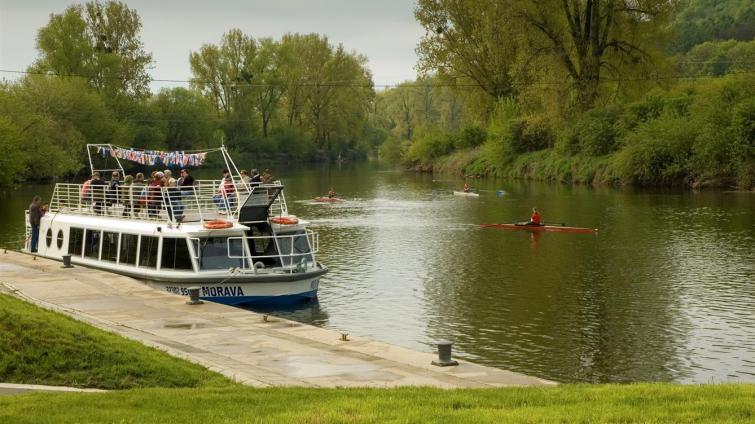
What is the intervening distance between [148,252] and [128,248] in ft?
4.29

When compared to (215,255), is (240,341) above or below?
below

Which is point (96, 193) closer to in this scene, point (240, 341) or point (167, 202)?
point (167, 202)

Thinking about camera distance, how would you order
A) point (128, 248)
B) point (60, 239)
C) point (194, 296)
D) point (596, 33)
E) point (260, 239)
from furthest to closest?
1. point (596, 33)
2. point (60, 239)
3. point (128, 248)
4. point (260, 239)
5. point (194, 296)

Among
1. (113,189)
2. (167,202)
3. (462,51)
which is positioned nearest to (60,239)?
(113,189)

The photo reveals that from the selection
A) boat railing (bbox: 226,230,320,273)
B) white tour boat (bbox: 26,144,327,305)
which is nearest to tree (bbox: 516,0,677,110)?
white tour boat (bbox: 26,144,327,305)

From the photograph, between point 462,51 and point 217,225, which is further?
point 462,51

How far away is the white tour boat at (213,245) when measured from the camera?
29.2m

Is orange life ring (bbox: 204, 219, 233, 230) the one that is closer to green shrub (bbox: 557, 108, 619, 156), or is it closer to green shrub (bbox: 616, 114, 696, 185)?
green shrub (bbox: 616, 114, 696, 185)

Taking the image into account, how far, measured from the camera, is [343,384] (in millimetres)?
16578

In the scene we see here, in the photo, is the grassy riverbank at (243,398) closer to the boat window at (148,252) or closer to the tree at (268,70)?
the boat window at (148,252)

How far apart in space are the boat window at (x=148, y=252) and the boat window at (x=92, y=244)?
3.07 m

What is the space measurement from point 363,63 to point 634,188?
87048 millimetres

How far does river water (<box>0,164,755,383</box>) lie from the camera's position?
922 inches

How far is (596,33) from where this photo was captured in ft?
267
